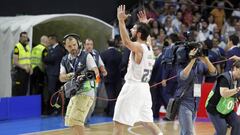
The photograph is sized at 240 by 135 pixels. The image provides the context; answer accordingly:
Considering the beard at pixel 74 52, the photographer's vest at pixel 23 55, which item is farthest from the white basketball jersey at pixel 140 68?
the photographer's vest at pixel 23 55

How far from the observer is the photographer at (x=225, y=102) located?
8.65m

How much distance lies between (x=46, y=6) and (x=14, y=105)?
5.31m

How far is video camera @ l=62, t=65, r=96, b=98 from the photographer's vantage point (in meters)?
9.02

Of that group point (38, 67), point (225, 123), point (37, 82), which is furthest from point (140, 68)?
point (37, 82)

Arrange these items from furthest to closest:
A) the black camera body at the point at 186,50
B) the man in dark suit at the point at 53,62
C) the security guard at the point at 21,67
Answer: the man in dark suit at the point at 53,62 < the security guard at the point at 21,67 < the black camera body at the point at 186,50

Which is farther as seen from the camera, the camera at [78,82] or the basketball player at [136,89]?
the camera at [78,82]


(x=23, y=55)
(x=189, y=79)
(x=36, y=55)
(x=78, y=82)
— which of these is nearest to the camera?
(x=189, y=79)

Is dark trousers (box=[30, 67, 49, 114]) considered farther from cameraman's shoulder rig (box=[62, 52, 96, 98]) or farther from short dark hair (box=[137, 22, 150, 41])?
short dark hair (box=[137, 22, 150, 41])

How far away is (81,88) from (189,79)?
5.53 ft

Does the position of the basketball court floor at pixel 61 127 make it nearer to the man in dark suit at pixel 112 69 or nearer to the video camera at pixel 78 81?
the man in dark suit at pixel 112 69

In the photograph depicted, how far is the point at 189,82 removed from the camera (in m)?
8.86

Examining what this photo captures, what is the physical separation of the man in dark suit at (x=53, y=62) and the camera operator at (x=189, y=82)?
691 centimetres

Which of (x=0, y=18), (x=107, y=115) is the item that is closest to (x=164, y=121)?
(x=107, y=115)

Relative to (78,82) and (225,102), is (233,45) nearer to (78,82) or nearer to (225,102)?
(225,102)
